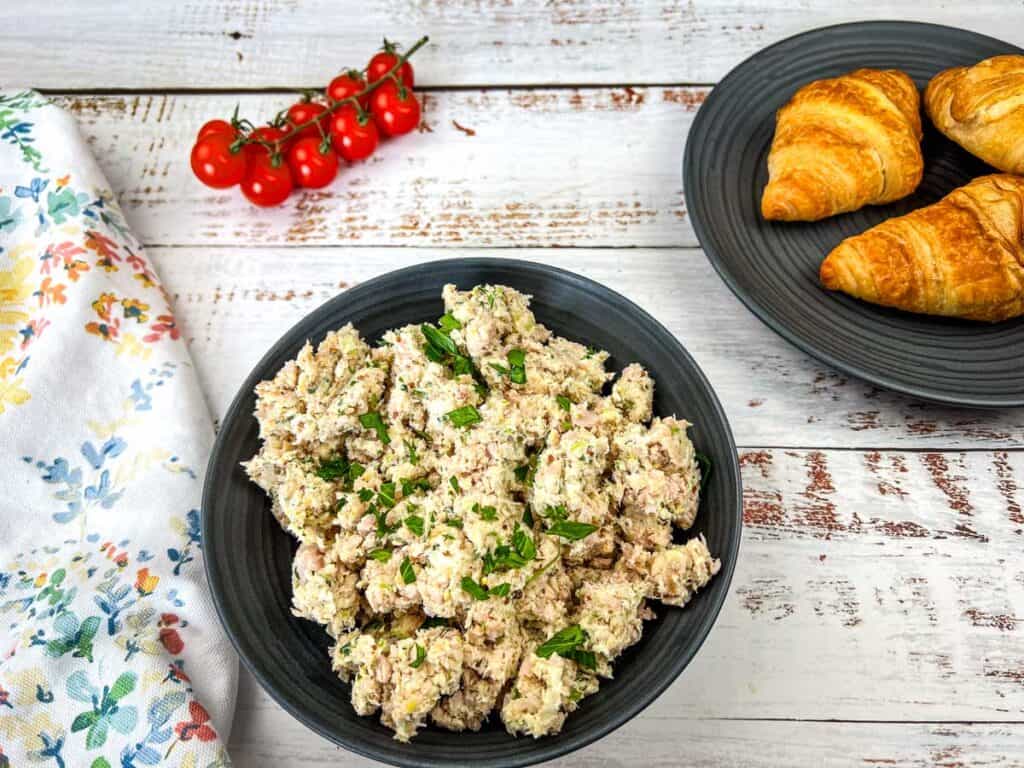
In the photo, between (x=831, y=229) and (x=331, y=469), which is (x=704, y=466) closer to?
(x=331, y=469)

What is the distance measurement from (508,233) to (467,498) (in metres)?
0.81

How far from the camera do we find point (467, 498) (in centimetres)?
123

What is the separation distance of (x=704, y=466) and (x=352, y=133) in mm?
1075

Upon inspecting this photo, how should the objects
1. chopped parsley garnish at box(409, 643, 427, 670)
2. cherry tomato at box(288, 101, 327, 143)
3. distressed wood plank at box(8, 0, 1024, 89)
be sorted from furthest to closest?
1. distressed wood plank at box(8, 0, 1024, 89)
2. cherry tomato at box(288, 101, 327, 143)
3. chopped parsley garnish at box(409, 643, 427, 670)

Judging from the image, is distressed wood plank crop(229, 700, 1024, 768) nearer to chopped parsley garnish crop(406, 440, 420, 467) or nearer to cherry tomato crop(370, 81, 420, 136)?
chopped parsley garnish crop(406, 440, 420, 467)

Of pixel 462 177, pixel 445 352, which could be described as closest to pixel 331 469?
pixel 445 352

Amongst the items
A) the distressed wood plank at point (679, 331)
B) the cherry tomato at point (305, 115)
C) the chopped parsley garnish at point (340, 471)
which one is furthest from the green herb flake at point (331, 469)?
the cherry tomato at point (305, 115)

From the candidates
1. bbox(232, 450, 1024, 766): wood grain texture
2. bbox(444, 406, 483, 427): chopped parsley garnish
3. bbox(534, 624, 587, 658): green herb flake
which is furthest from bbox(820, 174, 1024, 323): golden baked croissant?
bbox(534, 624, 587, 658): green herb flake

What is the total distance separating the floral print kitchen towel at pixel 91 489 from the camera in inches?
50.1

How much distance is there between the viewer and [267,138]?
187cm

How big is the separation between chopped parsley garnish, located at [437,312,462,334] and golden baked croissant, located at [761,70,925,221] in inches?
27.2

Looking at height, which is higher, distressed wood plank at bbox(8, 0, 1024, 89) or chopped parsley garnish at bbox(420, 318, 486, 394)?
distressed wood plank at bbox(8, 0, 1024, 89)

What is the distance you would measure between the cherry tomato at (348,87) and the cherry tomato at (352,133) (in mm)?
33

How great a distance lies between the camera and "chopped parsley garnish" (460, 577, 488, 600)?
1151mm
